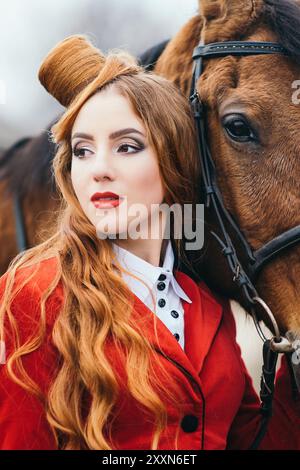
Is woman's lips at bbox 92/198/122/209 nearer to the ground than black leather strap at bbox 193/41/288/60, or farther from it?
nearer to the ground

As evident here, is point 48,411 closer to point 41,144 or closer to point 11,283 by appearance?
point 11,283

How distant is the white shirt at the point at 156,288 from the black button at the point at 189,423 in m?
0.19

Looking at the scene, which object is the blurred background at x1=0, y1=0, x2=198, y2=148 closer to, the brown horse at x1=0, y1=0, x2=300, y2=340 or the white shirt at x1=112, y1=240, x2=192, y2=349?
the brown horse at x1=0, y1=0, x2=300, y2=340

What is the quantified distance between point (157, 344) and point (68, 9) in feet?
17.8

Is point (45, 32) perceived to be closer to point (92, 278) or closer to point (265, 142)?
point (265, 142)

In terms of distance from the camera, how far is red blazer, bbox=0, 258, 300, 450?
1.35 m

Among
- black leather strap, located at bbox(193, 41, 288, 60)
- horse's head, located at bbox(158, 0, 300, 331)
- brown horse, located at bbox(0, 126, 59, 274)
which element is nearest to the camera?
horse's head, located at bbox(158, 0, 300, 331)

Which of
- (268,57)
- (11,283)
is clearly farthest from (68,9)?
(11,283)

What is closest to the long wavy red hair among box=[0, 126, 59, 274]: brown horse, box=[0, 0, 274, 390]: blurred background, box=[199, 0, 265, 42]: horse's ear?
box=[199, 0, 265, 42]: horse's ear

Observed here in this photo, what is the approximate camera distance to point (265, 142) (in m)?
1.59

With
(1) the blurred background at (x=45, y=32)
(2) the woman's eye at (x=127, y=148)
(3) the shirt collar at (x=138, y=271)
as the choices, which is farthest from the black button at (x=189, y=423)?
(1) the blurred background at (x=45, y=32)

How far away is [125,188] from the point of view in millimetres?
1471

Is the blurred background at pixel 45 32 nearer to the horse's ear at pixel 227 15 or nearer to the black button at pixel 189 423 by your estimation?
the horse's ear at pixel 227 15

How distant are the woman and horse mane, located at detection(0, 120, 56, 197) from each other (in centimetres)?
73
